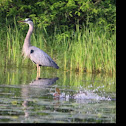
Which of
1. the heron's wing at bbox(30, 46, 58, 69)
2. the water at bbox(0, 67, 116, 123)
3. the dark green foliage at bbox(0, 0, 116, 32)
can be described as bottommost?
A: the water at bbox(0, 67, 116, 123)

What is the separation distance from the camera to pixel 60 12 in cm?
1902

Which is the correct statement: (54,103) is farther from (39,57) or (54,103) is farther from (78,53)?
(78,53)

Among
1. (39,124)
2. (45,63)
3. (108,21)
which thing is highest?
(108,21)

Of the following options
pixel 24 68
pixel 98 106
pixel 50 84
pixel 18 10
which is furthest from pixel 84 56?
pixel 98 106

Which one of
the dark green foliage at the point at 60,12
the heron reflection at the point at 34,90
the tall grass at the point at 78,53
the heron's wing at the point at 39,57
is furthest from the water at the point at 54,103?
the dark green foliage at the point at 60,12

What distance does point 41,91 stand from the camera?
910cm

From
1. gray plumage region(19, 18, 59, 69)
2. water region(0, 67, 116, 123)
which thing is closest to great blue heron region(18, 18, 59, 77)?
gray plumage region(19, 18, 59, 69)

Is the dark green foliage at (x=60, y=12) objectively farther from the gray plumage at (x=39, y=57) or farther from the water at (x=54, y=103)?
the water at (x=54, y=103)

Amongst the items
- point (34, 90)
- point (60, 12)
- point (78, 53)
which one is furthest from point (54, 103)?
point (60, 12)

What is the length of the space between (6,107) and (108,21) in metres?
13.0

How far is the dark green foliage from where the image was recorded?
18328 millimetres

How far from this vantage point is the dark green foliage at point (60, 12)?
18328 millimetres

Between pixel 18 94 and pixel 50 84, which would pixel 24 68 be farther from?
pixel 18 94

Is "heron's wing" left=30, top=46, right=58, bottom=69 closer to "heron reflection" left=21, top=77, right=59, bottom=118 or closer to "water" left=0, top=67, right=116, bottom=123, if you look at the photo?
"heron reflection" left=21, top=77, right=59, bottom=118
